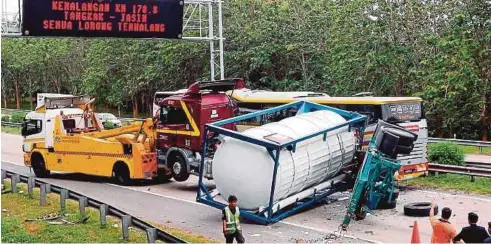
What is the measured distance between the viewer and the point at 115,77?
5381 centimetres

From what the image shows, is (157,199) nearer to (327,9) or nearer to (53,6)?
(53,6)

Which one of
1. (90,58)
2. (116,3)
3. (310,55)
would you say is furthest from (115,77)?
(116,3)

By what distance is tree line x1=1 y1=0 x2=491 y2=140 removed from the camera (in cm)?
2862

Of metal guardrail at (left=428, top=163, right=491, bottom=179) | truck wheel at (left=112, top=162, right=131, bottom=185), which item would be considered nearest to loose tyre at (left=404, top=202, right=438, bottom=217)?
metal guardrail at (left=428, top=163, right=491, bottom=179)

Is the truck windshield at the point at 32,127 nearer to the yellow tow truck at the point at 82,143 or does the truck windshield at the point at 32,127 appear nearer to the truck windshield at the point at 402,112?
the yellow tow truck at the point at 82,143

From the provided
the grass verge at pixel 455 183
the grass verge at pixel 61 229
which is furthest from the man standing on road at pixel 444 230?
the grass verge at pixel 455 183

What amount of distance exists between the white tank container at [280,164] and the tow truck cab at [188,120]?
361 centimetres

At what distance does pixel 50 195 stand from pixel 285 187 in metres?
7.89

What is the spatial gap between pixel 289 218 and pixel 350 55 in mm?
19309

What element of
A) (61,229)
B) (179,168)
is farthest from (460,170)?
(61,229)

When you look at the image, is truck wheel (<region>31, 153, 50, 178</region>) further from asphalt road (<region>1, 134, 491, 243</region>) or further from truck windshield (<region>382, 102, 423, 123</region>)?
truck windshield (<region>382, 102, 423, 123</region>)

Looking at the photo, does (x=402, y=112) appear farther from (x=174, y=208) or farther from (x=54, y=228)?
(x=54, y=228)

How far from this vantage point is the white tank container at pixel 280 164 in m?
13.3

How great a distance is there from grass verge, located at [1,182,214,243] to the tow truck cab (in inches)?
148
